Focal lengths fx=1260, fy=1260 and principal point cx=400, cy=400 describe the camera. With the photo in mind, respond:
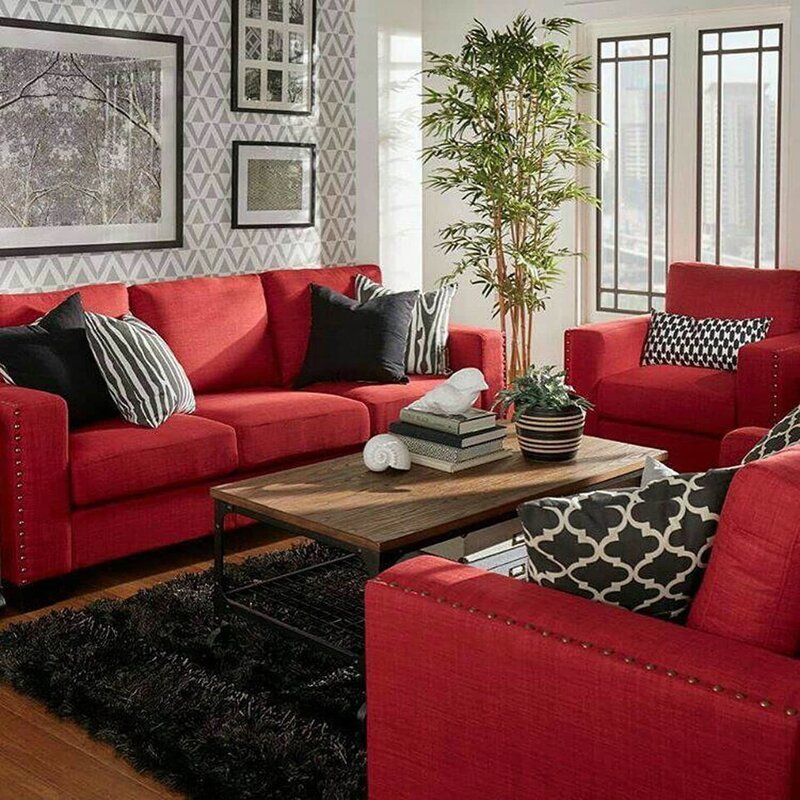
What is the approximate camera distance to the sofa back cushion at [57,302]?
460 centimetres

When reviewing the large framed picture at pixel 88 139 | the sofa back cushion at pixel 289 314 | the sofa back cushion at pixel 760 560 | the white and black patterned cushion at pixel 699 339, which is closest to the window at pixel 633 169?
the white and black patterned cushion at pixel 699 339

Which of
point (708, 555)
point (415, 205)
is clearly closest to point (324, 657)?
point (708, 555)

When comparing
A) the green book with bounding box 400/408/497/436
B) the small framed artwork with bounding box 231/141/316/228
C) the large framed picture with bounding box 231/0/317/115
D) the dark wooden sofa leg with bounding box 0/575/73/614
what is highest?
the large framed picture with bounding box 231/0/317/115

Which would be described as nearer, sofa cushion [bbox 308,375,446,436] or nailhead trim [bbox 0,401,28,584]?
nailhead trim [bbox 0,401,28,584]

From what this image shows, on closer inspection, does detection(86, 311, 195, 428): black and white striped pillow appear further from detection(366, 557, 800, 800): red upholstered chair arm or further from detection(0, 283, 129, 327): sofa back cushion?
detection(366, 557, 800, 800): red upholstered chair arm

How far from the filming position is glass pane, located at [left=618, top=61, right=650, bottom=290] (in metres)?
6.46

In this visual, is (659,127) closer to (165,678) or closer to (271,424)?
(271,424)

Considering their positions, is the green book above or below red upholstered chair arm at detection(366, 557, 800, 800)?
above

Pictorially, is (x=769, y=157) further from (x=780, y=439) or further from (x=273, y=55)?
(x=780, y=439)

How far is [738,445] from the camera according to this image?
143 inches

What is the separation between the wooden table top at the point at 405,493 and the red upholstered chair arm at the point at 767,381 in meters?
1.15

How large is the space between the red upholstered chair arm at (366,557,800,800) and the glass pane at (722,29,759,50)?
4451mm

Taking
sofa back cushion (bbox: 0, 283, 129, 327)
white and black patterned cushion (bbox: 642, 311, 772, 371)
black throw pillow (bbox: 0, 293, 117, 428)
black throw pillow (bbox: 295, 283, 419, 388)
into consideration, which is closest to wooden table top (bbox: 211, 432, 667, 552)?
black throw pillow (bbox: 0, 293, 117, 428)

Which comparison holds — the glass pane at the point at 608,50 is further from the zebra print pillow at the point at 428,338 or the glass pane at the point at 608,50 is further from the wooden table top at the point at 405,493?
the wooden table top at the point at 405,493
